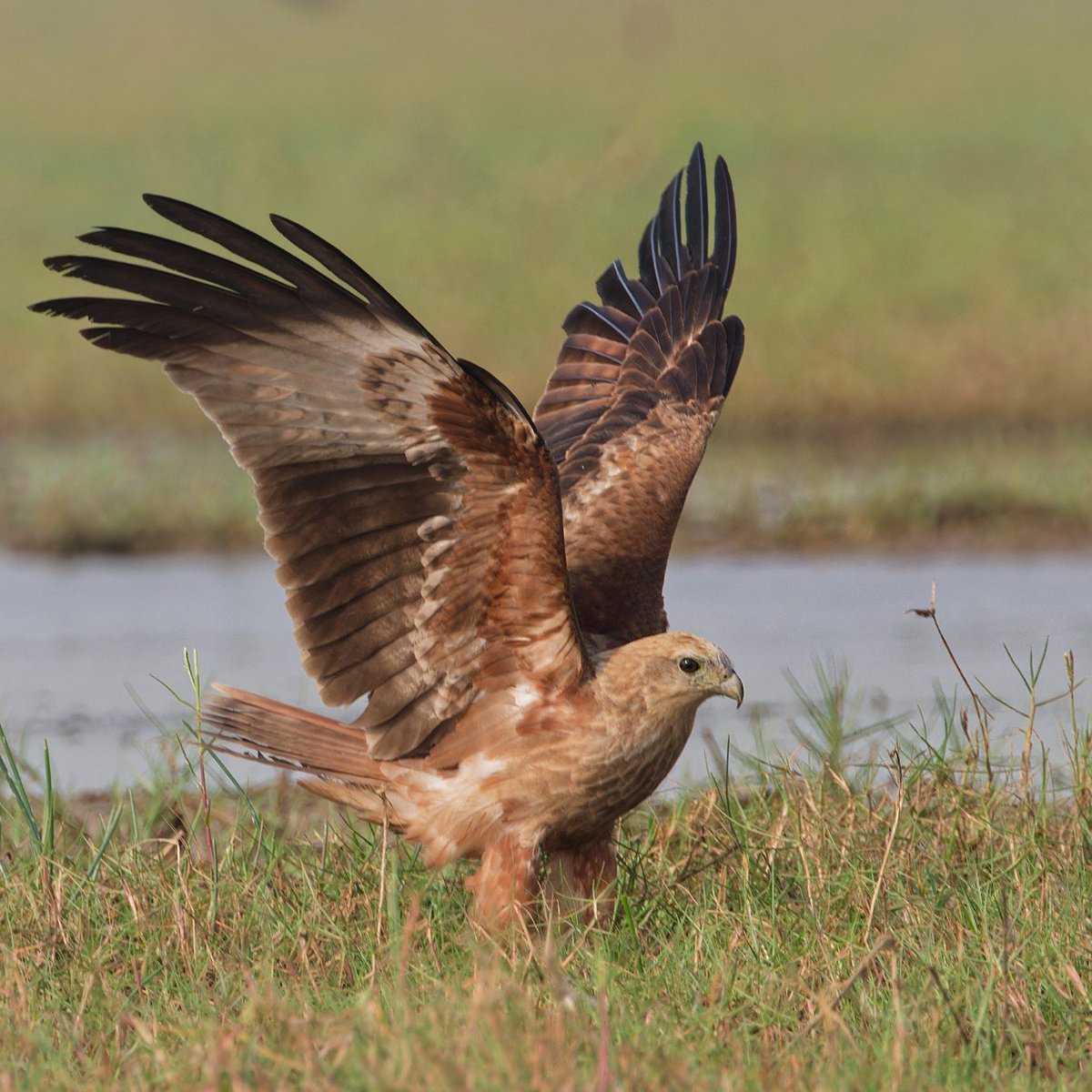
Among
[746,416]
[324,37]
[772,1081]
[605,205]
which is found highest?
[324,37]

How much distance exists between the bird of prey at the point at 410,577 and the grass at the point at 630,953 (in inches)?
7.6

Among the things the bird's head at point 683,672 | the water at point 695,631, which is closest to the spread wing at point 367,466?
the bird's head at point 683,672

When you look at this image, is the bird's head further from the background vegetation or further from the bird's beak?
the background vegetation

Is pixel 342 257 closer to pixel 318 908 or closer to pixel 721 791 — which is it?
pixel 318 908

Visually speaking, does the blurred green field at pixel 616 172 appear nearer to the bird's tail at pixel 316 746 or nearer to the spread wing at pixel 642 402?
the spread wing at pixel 642 402

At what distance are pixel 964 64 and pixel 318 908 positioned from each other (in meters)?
28.5

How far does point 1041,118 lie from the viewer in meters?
25.6

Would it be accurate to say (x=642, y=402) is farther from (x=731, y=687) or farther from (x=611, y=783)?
(x=611, y=783)

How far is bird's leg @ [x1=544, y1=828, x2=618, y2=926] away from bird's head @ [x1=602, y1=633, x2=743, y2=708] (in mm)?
375

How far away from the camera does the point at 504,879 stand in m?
4.35

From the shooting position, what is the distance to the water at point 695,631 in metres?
7.45

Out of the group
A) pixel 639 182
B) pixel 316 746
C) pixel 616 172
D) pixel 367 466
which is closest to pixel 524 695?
pixel 316 746

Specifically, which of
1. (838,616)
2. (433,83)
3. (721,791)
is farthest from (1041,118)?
(721,791)

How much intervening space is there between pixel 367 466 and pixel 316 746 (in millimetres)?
719
